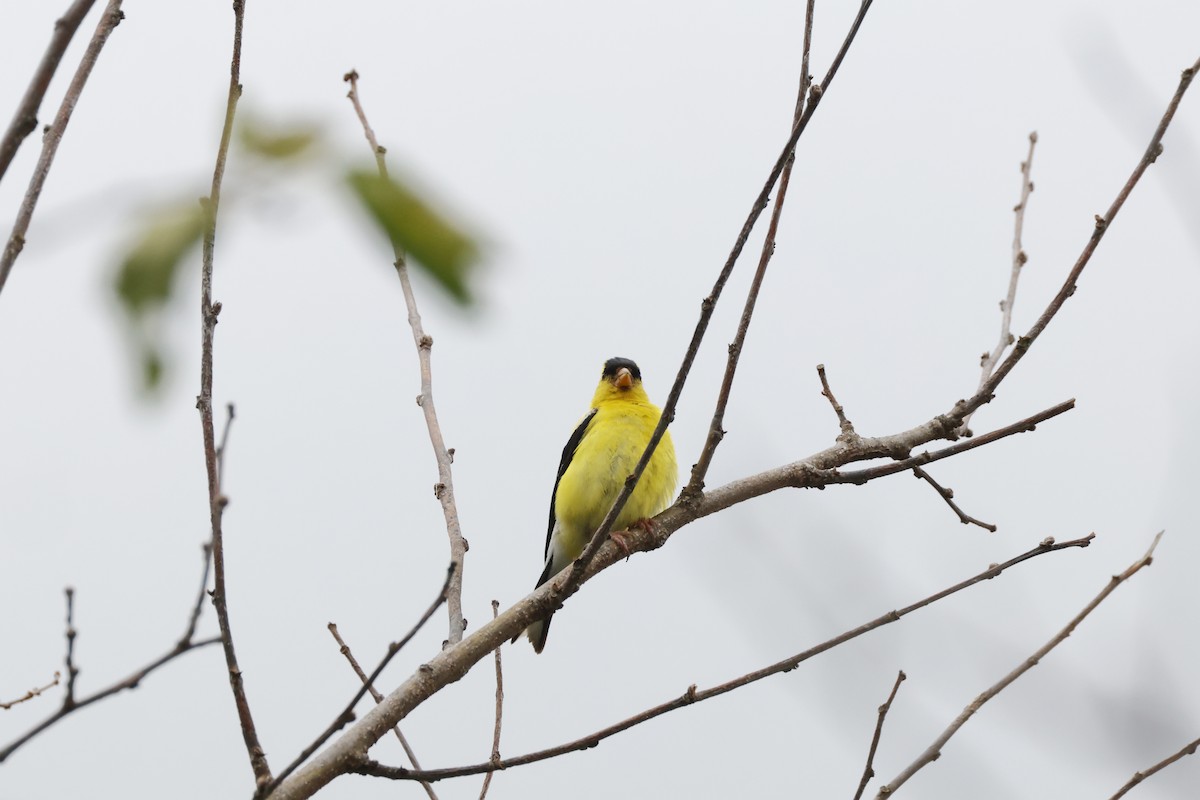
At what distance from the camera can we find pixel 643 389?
6.71 meters

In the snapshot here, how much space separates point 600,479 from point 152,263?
462 cm

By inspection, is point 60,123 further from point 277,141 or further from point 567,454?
point 567,454

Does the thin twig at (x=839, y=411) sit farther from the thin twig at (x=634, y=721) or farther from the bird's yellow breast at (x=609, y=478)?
the bird's yellow breast at (x=609, y=478)

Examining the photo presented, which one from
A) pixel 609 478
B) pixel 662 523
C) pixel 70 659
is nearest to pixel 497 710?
pixel 662 523

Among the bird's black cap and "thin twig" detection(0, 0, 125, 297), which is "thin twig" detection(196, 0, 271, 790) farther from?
the bird's black cap

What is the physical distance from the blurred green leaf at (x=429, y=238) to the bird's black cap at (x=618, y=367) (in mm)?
5591

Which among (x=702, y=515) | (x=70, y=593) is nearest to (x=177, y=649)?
(x=70, y=593)

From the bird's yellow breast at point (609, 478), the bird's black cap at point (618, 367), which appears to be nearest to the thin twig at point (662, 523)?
the bird's yellow breast at point (609, 478)

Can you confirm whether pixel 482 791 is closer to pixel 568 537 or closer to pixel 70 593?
pixel 70 593

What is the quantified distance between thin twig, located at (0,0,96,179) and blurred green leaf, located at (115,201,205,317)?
0.46 metres

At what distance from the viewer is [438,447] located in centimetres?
357

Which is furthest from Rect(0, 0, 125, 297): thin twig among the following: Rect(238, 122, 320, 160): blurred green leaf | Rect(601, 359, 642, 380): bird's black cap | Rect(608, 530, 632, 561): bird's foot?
Rect(601, 359, 642, 380): bird's black cap

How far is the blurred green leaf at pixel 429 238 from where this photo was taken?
3.01ft

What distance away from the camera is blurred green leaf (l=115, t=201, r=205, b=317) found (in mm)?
976
